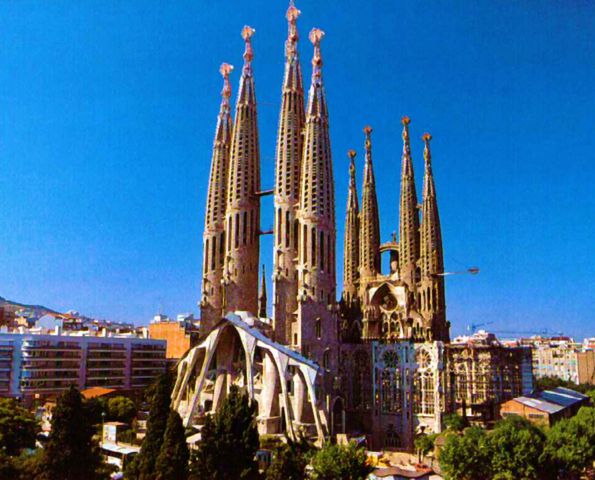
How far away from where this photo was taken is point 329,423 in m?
49.2

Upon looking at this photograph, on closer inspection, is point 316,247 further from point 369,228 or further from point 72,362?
point 72,362

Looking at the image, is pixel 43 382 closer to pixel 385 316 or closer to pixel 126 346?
pixel 126 346

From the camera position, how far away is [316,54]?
56.9 m

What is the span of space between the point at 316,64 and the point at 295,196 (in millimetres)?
13147

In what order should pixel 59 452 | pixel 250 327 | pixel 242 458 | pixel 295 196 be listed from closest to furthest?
pixel 242 458, pixel 59 452, pixel 250 327, pixel 295 196

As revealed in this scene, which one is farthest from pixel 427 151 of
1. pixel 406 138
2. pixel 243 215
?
pixel 243 215

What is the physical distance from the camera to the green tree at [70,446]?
26.7m

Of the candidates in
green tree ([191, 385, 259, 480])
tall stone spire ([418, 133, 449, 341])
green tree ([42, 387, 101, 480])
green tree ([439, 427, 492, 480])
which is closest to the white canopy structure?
green tree ([439, 427, 492, 480])

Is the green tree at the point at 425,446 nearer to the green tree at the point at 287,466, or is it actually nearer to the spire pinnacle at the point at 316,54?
the green tree at the point at 287,466

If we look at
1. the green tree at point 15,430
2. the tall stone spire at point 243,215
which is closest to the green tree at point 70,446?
the green tree at point 15,430

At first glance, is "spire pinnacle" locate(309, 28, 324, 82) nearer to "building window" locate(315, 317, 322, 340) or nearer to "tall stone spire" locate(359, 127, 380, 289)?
"tall stone spire" locate(359, 127, 380, 289)

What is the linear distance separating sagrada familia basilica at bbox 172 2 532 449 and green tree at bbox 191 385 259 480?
1997 cm

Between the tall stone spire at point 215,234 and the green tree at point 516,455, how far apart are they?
33427 mm

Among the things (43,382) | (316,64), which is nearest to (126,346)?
(43,382)
